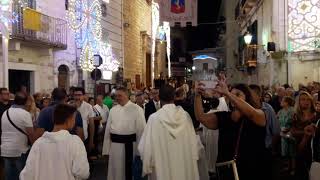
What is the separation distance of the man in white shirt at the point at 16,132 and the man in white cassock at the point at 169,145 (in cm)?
197

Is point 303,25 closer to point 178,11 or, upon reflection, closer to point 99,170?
point 178,11

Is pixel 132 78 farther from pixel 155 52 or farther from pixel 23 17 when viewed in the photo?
pixel 23 17

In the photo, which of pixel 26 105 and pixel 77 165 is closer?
pixel 77 165

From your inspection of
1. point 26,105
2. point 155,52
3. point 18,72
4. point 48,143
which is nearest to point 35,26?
point 18,72

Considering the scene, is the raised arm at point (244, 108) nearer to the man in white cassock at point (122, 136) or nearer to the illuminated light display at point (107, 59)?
the man in white cassock at point (122, 136)

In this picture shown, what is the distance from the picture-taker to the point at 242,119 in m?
5.00

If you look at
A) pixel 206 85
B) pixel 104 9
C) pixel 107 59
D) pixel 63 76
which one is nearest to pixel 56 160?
pixel 206 85

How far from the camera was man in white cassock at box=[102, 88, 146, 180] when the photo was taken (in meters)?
8.05

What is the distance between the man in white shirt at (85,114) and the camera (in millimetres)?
9141

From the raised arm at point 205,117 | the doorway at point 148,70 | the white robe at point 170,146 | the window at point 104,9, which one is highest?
the window at point 104,9

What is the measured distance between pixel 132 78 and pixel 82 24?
33.2ft

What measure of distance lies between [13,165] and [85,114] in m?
2.56

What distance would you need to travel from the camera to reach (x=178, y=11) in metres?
16.2

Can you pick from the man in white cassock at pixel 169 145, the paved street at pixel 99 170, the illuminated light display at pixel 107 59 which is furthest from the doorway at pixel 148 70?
the man in white cassock at pixel 169 145
